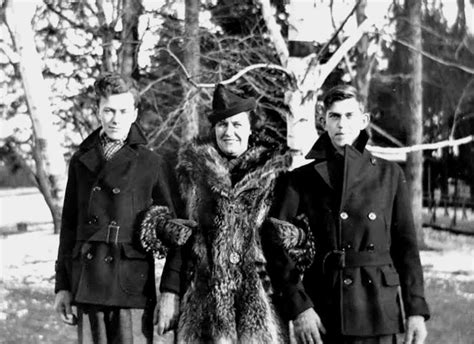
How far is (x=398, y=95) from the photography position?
21031 mm

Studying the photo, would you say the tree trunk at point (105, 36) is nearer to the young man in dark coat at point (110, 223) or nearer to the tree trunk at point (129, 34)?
the tree trunk at point (129, 34)

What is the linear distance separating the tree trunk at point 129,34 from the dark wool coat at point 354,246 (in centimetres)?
1067

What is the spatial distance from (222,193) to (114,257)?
66 cm

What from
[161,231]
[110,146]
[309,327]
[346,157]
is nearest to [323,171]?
[346,157]

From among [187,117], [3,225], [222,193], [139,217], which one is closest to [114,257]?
[139,217]

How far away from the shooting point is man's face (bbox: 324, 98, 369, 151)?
3584mm

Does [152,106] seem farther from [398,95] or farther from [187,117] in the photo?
[398,95]

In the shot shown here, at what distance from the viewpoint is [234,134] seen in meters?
3.77

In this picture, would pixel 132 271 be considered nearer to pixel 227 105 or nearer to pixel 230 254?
pixel 230 254

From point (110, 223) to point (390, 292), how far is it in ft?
4.84

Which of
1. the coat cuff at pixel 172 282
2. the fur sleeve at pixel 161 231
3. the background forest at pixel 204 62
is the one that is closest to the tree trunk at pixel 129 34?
the background forest at pixel 204 62

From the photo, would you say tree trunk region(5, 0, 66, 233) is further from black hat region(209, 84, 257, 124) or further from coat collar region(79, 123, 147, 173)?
black hat region(209, 84, 257, 124)

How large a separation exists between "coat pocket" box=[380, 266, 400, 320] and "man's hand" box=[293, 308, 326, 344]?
1.08ft

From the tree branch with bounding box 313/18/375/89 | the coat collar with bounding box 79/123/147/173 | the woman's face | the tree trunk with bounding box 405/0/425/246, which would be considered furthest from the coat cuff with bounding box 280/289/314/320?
the tree trunk with bounding box 405/0/425/246
